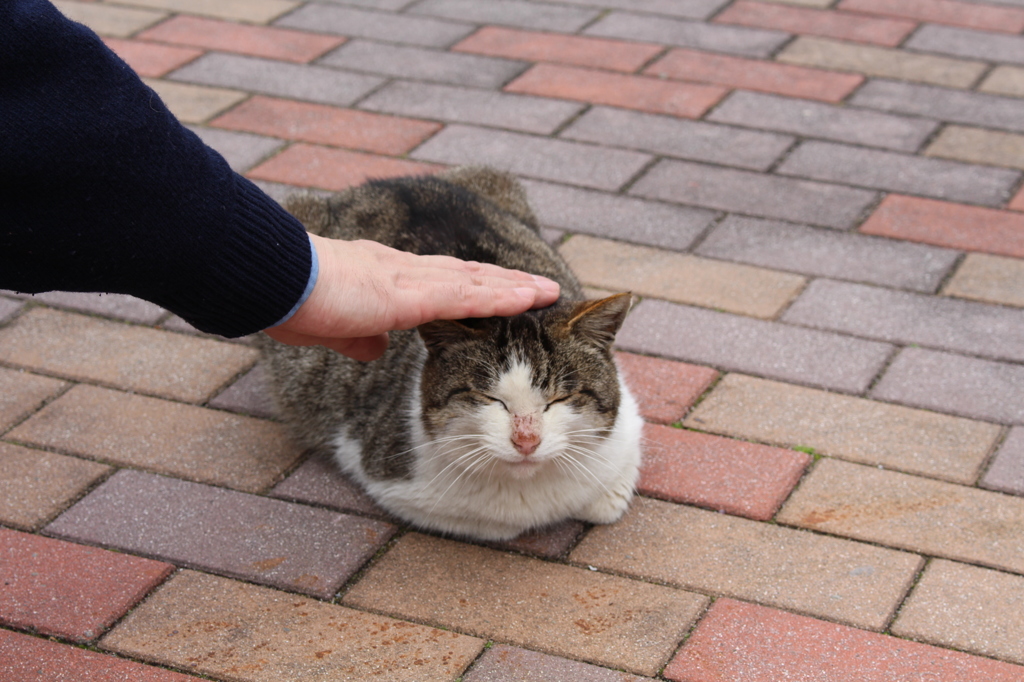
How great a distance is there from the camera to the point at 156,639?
265cm

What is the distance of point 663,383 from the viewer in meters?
3.57

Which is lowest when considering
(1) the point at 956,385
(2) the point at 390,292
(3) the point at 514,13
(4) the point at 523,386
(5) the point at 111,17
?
(1) the point at 956,385

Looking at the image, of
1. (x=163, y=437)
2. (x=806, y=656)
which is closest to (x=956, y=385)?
(x=806, y=656)

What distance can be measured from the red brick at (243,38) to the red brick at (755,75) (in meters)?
1.65

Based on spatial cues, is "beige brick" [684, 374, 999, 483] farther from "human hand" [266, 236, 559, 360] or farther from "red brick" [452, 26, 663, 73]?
"red brick" [452, 26, 663, 73]

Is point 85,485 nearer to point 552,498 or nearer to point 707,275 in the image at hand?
point 552,498

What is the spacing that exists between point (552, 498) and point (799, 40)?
141 inches

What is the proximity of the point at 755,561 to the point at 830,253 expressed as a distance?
1.63 meters

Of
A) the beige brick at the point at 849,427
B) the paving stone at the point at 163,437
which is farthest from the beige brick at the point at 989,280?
the paving stone at the point at 163,437

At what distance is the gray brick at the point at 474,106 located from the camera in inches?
200

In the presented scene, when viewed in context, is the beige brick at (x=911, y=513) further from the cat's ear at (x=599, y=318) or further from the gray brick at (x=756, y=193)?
the gray brick at (x=756, y=193)

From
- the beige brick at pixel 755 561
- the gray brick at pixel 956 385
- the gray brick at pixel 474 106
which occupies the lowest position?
the gray brick at pixel 956 385

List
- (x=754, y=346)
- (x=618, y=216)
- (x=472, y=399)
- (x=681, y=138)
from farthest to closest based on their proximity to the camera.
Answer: (x=681, y=138) → (x=618, y=216) → (x=754, y=346) → (x=472, y=399)

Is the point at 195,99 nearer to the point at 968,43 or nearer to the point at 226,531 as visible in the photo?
the point at 226,531
